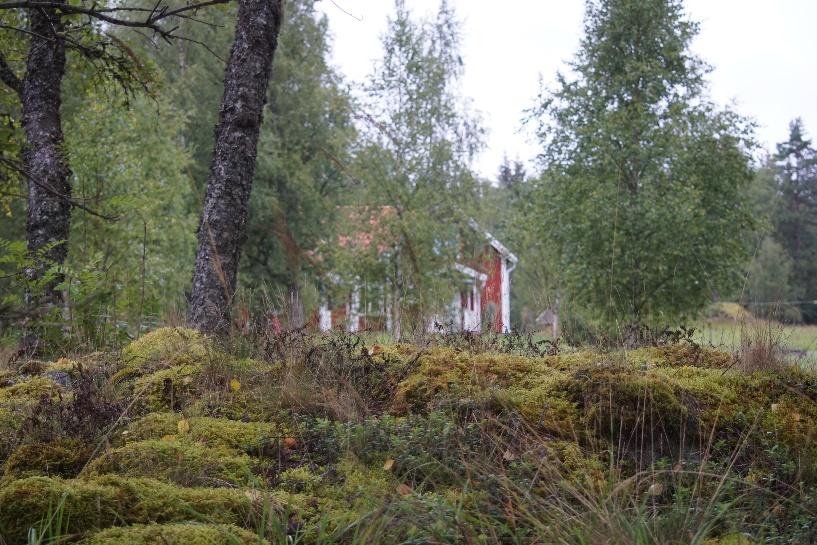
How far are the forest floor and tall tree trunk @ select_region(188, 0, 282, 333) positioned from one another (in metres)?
1.41

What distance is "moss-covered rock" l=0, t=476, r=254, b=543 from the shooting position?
2.48m

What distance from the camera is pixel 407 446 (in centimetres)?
328

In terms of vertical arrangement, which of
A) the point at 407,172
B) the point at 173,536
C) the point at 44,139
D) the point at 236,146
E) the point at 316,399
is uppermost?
the point at 407,172

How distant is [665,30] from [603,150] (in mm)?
4422

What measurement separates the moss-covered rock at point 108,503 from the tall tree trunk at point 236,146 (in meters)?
3.68

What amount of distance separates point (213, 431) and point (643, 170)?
1985 centimetres

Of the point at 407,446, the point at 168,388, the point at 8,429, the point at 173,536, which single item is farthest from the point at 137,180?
the point at 173,536

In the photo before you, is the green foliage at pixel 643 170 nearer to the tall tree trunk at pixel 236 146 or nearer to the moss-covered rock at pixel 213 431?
the tall tree trunk at pixel 236 146

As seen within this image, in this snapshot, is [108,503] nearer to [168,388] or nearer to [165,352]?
[168,388]

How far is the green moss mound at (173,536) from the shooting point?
7.70 feet

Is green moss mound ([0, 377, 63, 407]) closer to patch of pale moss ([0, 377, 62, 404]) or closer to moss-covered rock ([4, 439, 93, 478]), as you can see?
patch of pale moss ([0, 377, 62, 404])

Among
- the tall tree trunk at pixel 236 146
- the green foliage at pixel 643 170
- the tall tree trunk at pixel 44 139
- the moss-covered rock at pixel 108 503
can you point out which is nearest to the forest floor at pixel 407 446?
the moss-covered rock at pixel 108 503

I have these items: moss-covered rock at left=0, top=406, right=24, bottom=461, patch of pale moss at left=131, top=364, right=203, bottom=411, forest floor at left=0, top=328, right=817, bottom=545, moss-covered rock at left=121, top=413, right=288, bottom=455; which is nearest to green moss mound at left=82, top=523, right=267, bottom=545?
forest floor at left=0, top=328, right=817, bottom=545

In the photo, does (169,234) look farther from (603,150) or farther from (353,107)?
(603,150)
